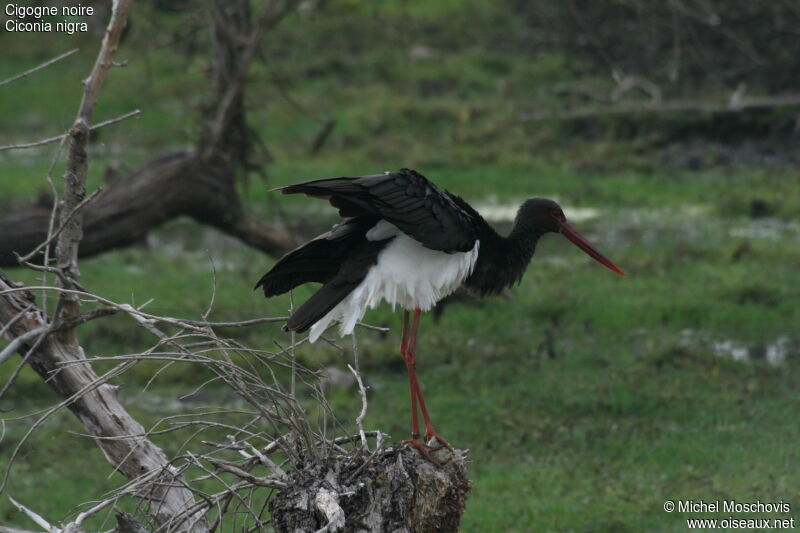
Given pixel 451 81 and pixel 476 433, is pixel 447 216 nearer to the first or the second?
pixel 476 433

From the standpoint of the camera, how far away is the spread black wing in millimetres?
3934

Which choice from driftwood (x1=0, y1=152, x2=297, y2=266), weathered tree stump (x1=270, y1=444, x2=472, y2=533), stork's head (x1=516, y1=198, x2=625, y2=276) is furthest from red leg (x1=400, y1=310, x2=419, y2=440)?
driftwood (x1=0, y1=152, x2=297, y2=266)

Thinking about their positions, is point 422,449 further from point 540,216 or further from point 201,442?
point 540,216

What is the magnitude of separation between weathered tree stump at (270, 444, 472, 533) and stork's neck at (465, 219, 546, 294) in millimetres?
929

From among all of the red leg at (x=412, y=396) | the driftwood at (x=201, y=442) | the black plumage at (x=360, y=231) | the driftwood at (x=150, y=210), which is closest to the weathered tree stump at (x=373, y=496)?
the driftwood at (x=201, y=442)

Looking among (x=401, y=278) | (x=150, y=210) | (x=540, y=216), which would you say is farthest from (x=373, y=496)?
(x=150, y=210)

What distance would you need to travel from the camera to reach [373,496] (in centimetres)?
378

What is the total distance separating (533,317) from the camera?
28.5 ft

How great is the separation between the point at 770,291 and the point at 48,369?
19.8ft

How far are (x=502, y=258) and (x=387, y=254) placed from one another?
591 mm

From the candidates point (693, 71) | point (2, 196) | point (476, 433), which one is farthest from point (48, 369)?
point (693, 71)

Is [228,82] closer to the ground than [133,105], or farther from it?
farther from it

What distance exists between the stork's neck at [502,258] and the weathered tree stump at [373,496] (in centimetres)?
93

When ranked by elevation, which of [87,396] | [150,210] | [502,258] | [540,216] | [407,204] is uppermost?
[407,204]
